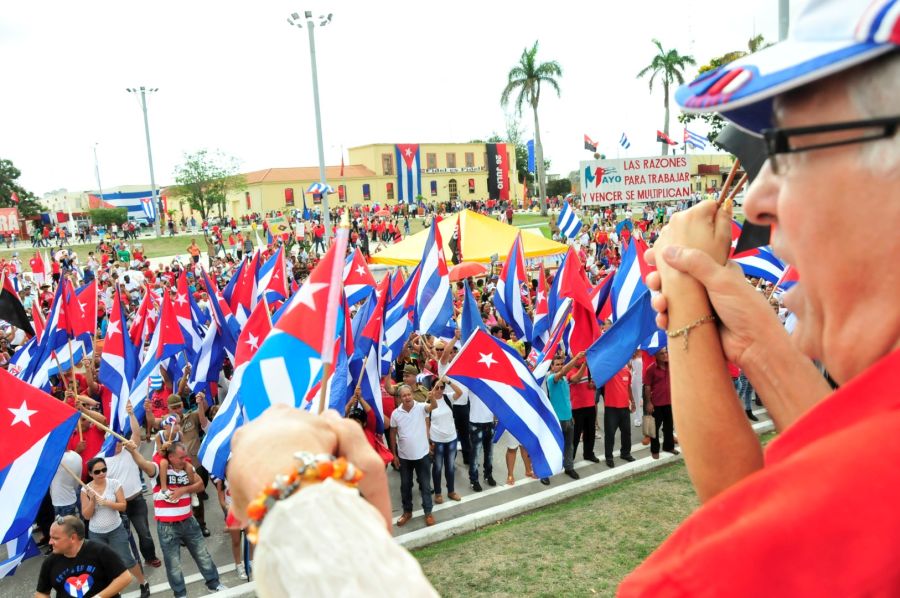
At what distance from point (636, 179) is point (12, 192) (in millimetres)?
71366

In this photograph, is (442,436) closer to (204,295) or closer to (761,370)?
(761,370)

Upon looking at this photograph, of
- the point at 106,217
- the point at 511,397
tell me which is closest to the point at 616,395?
→ the point at 511,397

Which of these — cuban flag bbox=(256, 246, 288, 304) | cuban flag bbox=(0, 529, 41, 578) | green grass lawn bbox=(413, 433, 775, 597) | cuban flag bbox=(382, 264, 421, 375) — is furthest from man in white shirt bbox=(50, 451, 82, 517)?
cuban flag bbox=(382, 264, 421, 375)

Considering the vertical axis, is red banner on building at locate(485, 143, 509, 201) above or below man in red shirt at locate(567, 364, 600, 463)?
above

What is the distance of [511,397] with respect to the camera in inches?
308

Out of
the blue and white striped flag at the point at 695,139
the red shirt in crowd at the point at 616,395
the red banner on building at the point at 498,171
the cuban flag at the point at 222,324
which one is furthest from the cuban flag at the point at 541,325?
the red banner on building at the point at 498,171

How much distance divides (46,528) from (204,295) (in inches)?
334

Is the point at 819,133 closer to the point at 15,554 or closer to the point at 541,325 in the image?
the point at 15,554

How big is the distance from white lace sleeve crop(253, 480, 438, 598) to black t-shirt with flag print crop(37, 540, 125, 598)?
5.98m

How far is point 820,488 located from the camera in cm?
71

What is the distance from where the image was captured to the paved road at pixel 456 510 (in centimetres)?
779

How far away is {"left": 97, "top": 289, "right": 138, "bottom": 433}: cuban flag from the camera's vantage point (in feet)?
27.9

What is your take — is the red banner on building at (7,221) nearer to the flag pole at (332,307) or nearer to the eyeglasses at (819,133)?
the flag pole at (332,307)

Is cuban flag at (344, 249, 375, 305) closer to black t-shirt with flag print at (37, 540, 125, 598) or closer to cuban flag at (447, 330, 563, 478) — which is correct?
cuban flag at (447, 330, 563, 478)
